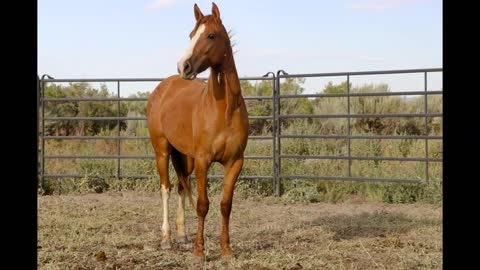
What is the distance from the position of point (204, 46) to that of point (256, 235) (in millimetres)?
2427

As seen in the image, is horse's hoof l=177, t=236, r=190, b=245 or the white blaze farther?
horse's hoof l=177, t=236, r=190, b=245

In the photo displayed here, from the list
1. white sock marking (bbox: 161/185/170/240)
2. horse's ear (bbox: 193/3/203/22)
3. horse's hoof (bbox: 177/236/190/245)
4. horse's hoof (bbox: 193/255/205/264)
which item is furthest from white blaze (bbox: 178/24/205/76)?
horse's hoof (bbox: 177/236/190/245)

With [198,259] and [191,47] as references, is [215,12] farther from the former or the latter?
[198,259]

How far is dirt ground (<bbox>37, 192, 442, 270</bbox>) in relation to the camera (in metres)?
4.70

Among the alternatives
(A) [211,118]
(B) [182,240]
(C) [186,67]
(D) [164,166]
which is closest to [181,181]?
(D) [164,166]

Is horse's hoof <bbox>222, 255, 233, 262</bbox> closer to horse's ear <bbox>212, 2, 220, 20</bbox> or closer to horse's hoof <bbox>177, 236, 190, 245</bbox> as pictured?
horse's hoof <bbox>177, 236, 190, 245</bbox>

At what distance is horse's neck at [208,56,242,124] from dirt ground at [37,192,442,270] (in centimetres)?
125

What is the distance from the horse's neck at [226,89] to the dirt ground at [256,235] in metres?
1.25

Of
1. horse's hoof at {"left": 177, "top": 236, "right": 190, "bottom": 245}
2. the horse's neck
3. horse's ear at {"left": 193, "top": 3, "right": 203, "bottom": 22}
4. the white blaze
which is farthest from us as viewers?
horse's hoof at {"left": 177, "top": 236, "right": 190, "bottom": 245}

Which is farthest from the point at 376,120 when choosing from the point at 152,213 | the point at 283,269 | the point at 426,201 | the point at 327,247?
the point at 283,269

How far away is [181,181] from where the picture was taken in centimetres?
572
